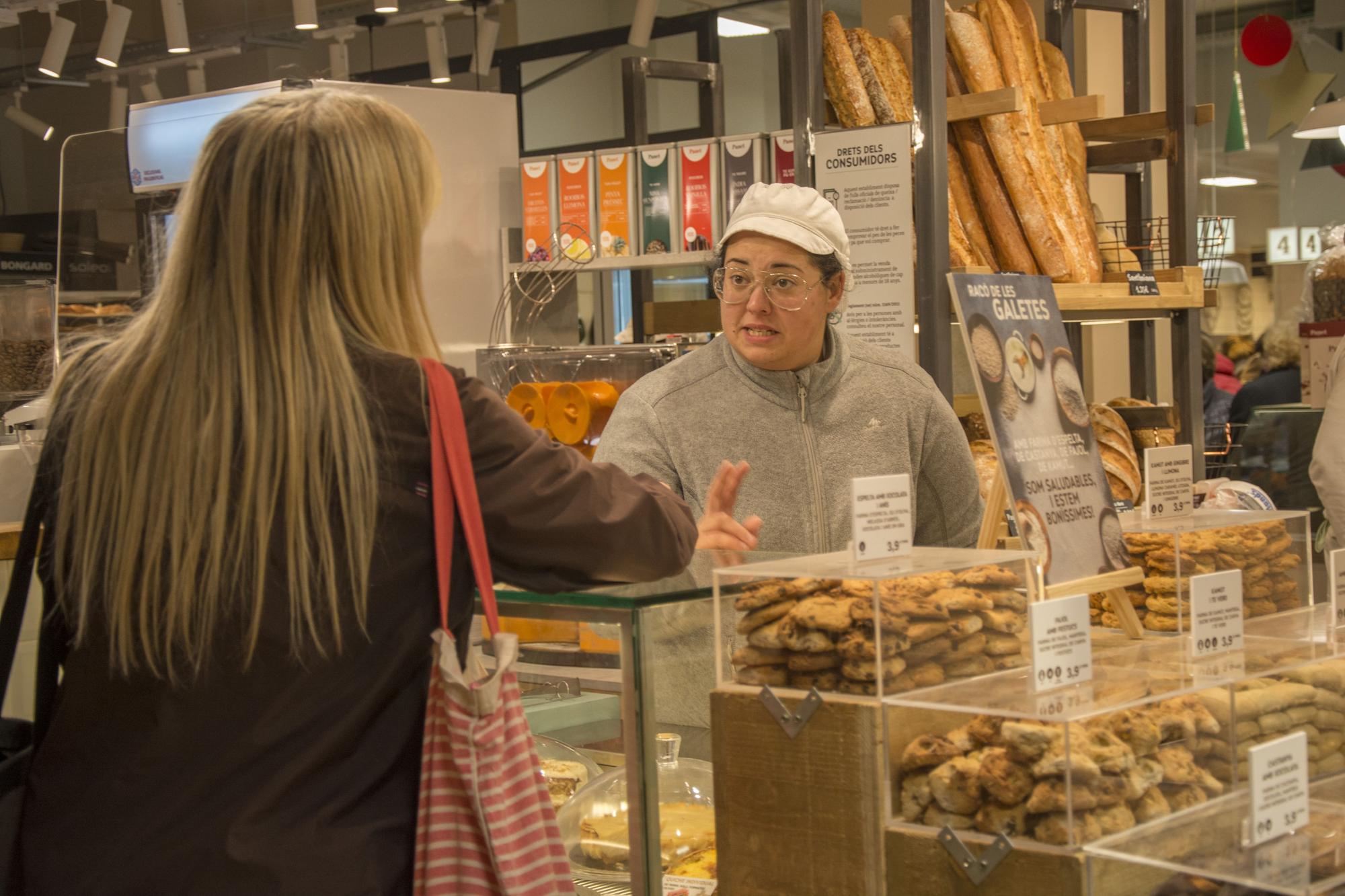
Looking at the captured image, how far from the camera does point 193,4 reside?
9359mm

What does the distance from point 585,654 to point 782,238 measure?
1339 mm

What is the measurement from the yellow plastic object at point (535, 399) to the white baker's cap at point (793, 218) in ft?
4.43

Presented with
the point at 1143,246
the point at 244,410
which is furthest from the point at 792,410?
the point at 244,410

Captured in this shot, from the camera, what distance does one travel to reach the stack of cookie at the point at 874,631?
1366 mm

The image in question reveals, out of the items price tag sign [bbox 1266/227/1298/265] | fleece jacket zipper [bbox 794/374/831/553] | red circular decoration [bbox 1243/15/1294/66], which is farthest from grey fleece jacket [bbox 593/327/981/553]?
price tag sign [bbox 1266/227/1298/265]

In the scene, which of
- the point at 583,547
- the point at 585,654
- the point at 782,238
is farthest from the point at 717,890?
the point at 782,238

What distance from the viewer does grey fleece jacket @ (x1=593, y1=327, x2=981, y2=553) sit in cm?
271

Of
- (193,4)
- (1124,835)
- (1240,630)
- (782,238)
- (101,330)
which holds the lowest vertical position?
(1124,835)

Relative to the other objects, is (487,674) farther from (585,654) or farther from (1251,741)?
(1251,741)

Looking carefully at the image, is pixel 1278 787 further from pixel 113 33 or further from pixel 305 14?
pixel 113 33

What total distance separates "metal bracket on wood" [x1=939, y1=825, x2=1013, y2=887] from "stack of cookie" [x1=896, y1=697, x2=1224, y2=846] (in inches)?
0.4

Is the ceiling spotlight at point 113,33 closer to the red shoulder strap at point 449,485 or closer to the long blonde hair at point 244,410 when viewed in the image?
the long blonde hair at point 244,410

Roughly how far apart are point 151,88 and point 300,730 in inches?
350

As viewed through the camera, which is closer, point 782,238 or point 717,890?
point 717,890
